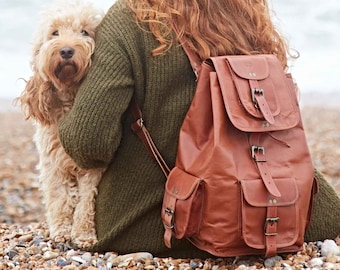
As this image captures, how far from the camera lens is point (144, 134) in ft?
13.4

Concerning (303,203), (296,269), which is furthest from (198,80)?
(296,269)

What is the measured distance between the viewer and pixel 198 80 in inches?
150

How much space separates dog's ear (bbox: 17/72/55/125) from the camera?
437 centimetres

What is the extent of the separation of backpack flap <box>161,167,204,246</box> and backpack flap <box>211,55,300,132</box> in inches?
14.8

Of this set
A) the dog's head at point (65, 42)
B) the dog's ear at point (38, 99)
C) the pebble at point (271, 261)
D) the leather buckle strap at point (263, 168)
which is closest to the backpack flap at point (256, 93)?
the leather buckle strap at point (263, 168)

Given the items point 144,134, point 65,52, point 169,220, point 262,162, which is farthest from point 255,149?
point 65,52

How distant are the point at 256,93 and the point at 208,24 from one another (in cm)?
55

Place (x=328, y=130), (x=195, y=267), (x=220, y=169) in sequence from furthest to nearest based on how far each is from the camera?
(x=328, y=130), (x=195, y=267), (x=220, y=169)

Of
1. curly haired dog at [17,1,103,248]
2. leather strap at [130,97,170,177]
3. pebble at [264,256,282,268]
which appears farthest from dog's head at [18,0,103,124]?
pebble at [264,256,282,268]

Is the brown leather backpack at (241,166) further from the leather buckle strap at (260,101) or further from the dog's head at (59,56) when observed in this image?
the dog's head at (59,56)

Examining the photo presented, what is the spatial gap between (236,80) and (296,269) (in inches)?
39.0

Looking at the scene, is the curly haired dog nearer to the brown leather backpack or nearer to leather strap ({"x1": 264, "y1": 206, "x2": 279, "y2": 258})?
the brown leather backpack

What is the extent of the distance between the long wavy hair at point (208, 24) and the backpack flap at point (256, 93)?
228 mm

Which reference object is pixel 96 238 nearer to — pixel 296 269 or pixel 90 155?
pixel 90 155
